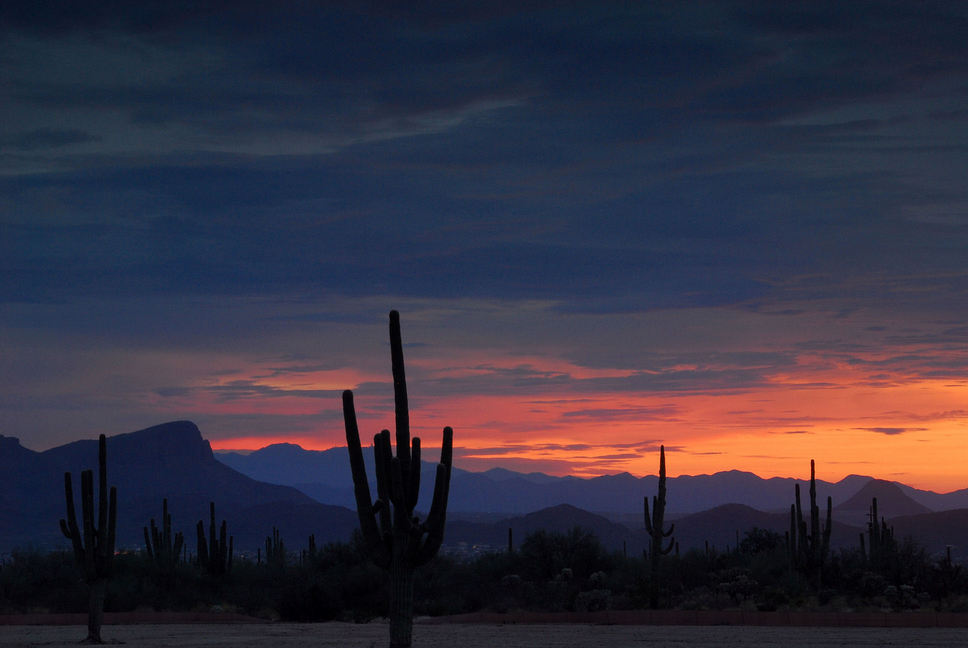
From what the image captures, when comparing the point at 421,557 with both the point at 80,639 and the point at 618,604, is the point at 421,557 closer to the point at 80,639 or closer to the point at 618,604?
Result: the point at 80,639

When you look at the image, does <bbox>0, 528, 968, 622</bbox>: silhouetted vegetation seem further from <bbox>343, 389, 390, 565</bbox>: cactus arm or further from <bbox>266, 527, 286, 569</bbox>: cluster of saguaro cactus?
<bbox>343, 389, 390, 565</bbox>: cactus arm

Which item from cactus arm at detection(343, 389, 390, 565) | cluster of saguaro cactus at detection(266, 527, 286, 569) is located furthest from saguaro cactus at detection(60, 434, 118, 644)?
cluster of saguaro cactus at detection(266, 527, 286, 569)

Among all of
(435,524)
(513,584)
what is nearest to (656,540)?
(513,584)

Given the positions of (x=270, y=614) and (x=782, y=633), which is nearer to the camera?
(x=782, y=633)

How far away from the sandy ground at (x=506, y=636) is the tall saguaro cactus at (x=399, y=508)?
6.81m

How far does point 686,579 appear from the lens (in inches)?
1905

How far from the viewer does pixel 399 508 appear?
72.6 ft

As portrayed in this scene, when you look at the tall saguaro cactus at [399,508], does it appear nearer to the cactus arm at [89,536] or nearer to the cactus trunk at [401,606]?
the cactus trunk at [401,606]

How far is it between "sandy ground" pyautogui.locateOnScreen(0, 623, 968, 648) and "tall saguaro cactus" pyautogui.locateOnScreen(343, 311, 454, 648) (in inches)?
268

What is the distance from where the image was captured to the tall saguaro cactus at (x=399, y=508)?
22.1m

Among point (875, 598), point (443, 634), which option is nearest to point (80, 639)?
point (443, 634)

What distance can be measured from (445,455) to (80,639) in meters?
14.8

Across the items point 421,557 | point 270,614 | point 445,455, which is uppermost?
point 445,455

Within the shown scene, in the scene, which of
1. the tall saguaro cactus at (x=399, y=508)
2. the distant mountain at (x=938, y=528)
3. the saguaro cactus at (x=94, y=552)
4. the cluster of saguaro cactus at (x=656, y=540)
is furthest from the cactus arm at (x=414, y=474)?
the distant mountain at (x=938, y=528)
